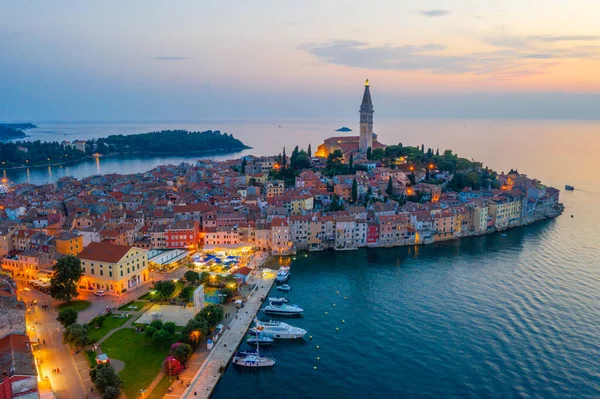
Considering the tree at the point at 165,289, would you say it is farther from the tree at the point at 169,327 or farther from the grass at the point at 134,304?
the tree at the point at 169,327

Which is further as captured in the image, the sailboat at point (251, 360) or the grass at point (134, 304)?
the grass at point (134, 304)

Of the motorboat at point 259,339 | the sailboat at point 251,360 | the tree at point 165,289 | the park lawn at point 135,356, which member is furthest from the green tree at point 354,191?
the park lawn at point 135,356

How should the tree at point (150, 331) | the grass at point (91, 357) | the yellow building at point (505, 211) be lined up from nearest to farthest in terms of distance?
the grass at point (91, 357) → the tree at point (150, 331) → the yellow building at point (505, 211)

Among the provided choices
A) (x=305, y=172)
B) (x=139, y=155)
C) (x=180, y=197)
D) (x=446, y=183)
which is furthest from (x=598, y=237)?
(x=139, y=155)

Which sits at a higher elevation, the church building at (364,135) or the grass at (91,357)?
the church building at (364,135)

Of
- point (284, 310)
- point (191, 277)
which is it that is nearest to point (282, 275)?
point (284, 310)

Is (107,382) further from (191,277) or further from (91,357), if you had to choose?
(191,277)

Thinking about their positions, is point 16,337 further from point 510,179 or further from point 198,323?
point 510,179

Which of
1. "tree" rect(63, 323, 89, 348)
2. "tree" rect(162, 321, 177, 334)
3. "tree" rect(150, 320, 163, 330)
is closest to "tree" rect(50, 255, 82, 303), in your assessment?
"tree" rect(63, 323, 89, 348)
